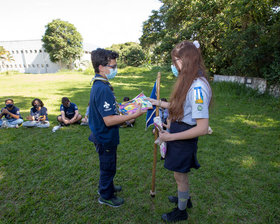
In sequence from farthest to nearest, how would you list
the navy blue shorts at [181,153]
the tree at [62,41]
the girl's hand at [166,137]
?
the tree at [62,41]
the navy blue shorts at [181,153]
the girl's hand at [166,137]

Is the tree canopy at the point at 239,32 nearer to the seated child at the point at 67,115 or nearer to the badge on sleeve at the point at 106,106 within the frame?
the seated child at the point at 67,115

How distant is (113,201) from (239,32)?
11681 millimetres

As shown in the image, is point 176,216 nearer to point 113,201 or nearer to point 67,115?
point 113,201

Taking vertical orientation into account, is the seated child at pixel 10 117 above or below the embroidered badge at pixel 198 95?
below

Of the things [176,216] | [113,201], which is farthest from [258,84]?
[113,201]

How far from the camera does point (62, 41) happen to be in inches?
1711

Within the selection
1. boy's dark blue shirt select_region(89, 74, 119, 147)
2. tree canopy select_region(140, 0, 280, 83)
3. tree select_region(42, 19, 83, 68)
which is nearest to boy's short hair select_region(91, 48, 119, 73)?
boy's dark blue shirt select_region(89, 74, 119, 147)

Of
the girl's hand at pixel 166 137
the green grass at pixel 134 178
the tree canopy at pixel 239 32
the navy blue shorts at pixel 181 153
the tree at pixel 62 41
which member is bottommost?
the green grass at pixel 134 178

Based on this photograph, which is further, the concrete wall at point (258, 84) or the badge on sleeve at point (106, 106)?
the concrete wall at point (258, 84)

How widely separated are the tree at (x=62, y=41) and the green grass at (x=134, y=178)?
4465 centimetres

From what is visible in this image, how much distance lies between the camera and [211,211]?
8.71 feet

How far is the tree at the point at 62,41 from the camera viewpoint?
4350cm

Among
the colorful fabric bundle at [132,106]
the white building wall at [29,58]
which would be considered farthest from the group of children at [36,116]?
the white building wall at [29,58]

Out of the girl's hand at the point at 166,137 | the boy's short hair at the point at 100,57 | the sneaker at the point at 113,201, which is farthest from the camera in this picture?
the sneaker at the point at 113,201
